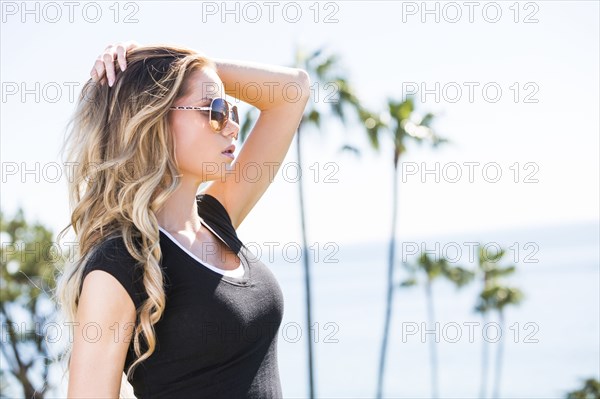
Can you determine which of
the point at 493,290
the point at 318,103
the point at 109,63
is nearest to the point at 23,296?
the point at 318,103

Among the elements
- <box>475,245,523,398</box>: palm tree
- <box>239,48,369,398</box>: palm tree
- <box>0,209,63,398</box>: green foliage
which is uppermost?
<box>239,48,369,398</box>: palm tree

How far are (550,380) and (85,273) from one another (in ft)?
184

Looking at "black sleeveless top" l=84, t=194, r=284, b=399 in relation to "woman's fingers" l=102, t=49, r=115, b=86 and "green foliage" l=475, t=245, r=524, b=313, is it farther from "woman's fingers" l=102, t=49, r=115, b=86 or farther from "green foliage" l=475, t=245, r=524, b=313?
"green foliage" l=475, t=245, r=524, b=313

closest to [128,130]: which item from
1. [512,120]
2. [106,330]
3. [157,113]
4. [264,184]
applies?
[157,113]

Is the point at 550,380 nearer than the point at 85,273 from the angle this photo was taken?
No

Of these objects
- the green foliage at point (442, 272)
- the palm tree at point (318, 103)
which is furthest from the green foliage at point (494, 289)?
the palm tree at point (318, 103)

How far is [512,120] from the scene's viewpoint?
386 feet

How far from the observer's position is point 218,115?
2.33m

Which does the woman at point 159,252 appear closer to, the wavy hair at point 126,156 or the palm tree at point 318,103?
the wavy hair at point 126,156

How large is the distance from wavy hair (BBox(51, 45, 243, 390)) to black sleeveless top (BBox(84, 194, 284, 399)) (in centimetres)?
7

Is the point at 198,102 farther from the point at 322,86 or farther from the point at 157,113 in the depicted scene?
the point at 322,86

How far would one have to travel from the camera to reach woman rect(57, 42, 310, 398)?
1.92m

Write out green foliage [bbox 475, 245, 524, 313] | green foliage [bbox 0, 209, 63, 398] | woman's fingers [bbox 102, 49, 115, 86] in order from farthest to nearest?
green foliage [bbox 475, 245, 524, 313], green foliage [bbox 0, 209, 63, 398], woman's fingers [bbox 102, 49, 115, 86]

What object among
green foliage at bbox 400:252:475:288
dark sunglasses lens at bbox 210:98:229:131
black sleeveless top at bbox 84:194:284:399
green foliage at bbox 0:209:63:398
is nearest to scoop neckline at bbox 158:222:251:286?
black sleeveless top at bbox 84:194:284:399
